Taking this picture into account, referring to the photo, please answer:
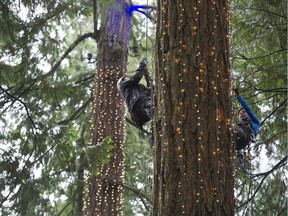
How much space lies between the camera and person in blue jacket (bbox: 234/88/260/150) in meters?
4.62

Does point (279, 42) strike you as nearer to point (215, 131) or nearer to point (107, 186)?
point (107, 186)

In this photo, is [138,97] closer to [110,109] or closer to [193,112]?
[193,112]

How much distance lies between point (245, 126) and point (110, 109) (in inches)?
129

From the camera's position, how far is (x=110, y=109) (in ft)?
25.7

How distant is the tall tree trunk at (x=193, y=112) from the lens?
3.17 metres

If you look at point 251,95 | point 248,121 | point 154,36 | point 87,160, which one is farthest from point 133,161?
point 154,36

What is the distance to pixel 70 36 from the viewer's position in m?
12.8

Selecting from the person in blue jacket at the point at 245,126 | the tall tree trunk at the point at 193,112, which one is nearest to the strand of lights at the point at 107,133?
the person in blue jacket at the point at 245,126

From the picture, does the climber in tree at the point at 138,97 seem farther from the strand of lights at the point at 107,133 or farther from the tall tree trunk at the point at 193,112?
the strand of lights at the point at 107,133

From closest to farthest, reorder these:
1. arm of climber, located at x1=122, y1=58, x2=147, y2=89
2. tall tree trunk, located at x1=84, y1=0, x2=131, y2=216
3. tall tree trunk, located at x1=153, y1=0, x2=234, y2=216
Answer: tall tree trunk, located at x1=153, y1=0, x2=234, y2=216
arm of climber, located at x1=122, y1=58, x2=147, y2=89
tall tree trunk, located at x1=84, y1=0, x2=131, y2=216

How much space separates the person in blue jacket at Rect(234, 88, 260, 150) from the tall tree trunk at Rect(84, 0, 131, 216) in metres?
2.73

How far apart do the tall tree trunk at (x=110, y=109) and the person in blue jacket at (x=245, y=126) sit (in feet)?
8.96

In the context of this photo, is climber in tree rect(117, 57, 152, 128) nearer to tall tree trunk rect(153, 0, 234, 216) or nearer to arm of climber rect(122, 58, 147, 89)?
A: arm of climber rect(122, 58, 147, 89)

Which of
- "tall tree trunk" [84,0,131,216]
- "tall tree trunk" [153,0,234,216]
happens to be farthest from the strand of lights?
"tall tree trunk" [153,0,234,216]
